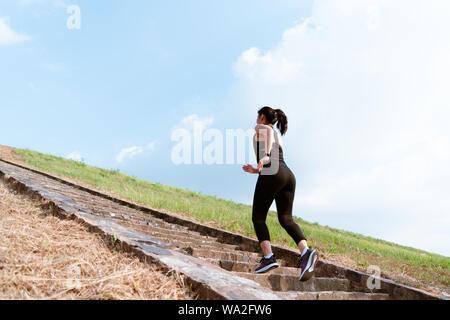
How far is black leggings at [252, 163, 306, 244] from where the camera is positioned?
13.2 feet

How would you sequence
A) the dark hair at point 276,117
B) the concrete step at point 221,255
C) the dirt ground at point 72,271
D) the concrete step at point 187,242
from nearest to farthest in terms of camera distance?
the dirt ground at point 72,271 < the dark hair at point 276,117 < the concrete step at point 221,255 < the concrete step at point 187,242

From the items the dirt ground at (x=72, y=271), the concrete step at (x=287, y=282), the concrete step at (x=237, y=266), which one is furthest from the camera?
the concrete step at (x=237, y=266)

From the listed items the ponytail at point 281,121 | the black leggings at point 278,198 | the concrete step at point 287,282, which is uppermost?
the ponytail at point 281,121

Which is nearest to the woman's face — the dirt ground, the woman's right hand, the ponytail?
the ponytail

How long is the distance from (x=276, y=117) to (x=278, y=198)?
3.31 ft

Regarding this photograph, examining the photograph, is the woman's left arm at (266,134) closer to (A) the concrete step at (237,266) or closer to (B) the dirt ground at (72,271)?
(A) the concrete step at (237,266)

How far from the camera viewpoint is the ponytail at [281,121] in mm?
4373

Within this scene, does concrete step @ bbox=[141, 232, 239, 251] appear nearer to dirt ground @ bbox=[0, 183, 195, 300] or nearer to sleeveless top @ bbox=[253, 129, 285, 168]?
dirt ground @ bbox=[0, 183, 195, 300]

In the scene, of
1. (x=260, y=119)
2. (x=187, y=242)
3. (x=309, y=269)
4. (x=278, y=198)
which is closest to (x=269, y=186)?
(x=278, y=198)

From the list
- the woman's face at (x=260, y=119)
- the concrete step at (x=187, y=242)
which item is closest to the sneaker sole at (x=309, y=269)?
the woman's face at (x=260, y=119)

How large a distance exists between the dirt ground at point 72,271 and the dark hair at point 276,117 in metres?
2.30
